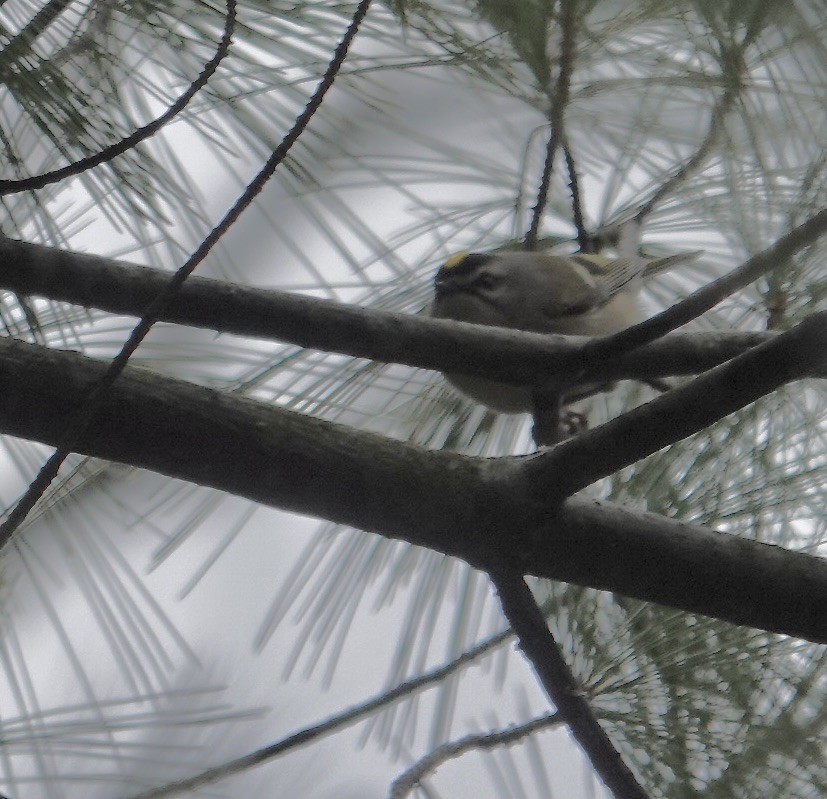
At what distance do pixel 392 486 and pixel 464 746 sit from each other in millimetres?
459

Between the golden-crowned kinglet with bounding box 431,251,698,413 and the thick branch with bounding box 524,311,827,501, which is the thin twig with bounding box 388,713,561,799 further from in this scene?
the golden-crowned kinglet with bounding box 431,251,698,413

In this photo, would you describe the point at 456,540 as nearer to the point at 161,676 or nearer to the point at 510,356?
the point at 510,356

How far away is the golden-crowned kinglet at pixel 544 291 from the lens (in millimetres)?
2164

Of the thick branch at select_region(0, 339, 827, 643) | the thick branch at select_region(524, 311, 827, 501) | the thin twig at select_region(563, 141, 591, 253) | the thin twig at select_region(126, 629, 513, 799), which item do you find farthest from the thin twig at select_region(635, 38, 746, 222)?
the thin twig at select_region(126, 629, 513, 799)

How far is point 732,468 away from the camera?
1582 mm

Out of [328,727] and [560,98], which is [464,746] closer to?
[328,727]

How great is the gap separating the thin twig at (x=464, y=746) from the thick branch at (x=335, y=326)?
46 centimetres

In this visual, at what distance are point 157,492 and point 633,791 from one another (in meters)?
0.96

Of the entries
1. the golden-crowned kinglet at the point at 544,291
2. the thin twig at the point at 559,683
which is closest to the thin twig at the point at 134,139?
the thin twig at the point at 559,683

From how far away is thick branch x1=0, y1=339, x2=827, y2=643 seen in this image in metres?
1.20

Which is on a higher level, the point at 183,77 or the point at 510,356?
the point at 183,77

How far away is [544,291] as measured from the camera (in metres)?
2.26

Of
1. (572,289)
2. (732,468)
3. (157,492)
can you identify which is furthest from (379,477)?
(572,289)

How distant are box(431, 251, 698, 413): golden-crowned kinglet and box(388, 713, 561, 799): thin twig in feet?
2.87
